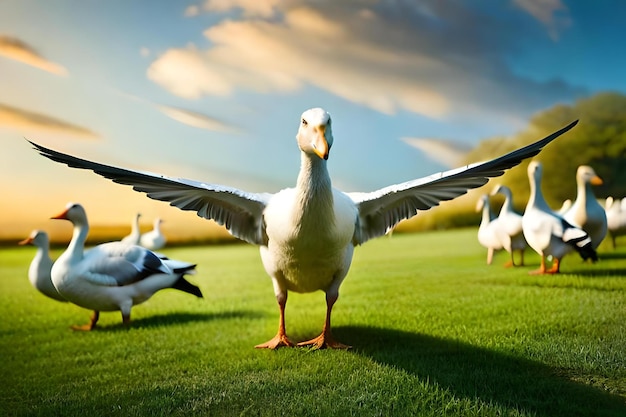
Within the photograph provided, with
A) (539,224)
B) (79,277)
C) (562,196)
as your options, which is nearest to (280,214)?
(79,277)

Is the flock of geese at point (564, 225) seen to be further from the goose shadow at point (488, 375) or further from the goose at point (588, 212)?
the goose shadow at point (488, 375)

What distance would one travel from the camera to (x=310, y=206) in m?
1.92

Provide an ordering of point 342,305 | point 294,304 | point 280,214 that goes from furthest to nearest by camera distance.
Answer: point 294,304
point 342,305
point 280,214

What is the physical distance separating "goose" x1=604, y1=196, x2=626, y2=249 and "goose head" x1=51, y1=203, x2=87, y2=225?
8.89 ft

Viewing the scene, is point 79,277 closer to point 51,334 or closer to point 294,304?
point 51,334

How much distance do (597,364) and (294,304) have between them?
60.3 inches

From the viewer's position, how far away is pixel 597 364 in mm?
2064

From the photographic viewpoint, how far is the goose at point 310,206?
1897 mm

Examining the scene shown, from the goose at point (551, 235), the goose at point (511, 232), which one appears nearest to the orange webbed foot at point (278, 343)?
the goose at point (551, 235)

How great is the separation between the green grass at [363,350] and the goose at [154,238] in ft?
2.21

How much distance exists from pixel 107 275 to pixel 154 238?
4.12ft

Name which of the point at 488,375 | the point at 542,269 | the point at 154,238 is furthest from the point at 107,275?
the point at 542,269

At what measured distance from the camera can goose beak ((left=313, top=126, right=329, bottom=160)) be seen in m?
1.65

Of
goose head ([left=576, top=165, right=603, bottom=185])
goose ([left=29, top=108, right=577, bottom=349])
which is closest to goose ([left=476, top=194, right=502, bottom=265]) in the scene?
goose head ([left=576, top=165, right=603, bottom=185])
